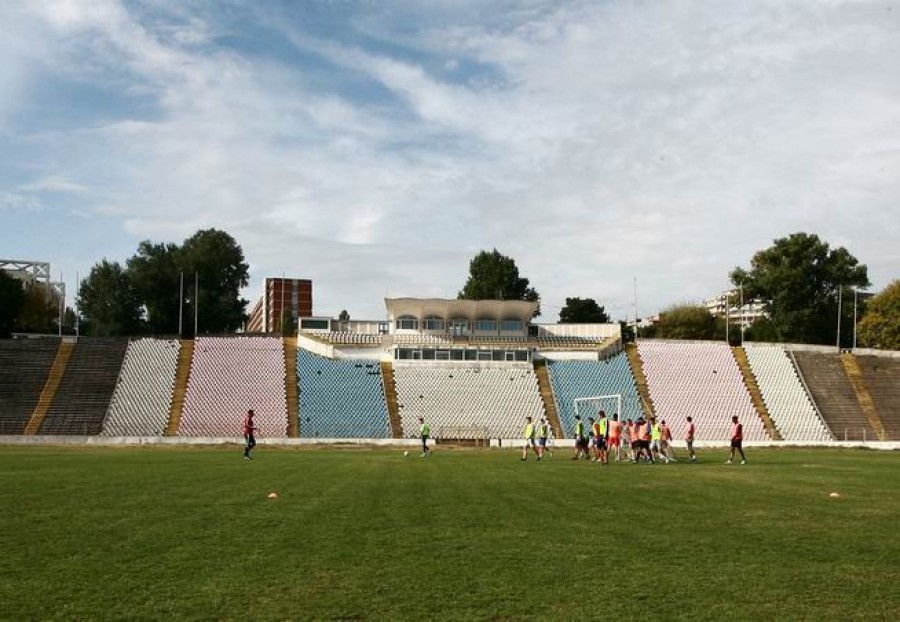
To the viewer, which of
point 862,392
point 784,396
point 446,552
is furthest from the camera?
point 862,392

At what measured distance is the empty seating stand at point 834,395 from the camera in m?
60.3

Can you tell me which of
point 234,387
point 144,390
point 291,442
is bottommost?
point 291,442

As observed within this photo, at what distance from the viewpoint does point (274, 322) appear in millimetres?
135625

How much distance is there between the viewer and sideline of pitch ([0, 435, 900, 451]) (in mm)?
51756

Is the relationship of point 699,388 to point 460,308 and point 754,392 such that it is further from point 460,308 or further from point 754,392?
point 460,308

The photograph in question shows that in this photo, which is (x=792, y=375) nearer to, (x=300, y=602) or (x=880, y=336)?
(x=880, y=336)

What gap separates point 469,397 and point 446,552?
53350 mm

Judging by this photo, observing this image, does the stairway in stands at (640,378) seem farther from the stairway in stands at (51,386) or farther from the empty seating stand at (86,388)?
the stairway in stands at (51,386)

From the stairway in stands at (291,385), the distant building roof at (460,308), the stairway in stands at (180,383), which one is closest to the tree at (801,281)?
the distant building roof at (460,308)

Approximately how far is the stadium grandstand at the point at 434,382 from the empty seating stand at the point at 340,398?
6.1 inches

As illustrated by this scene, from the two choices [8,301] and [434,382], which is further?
[8,301]

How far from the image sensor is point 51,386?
60656 millimetres

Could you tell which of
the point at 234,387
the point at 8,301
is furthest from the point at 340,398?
the point at 8,301

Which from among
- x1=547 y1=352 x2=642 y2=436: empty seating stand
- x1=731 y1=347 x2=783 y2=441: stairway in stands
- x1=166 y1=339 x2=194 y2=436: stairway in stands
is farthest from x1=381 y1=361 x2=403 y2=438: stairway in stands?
x1=731 y1=347 x2=783 y2=441: stairway in stands
